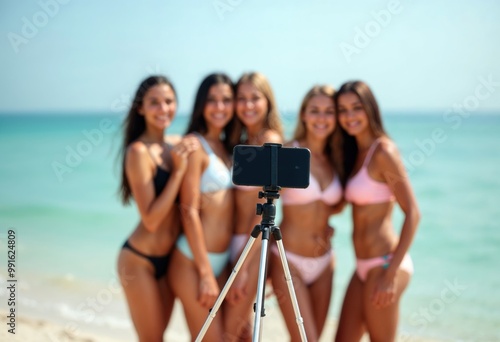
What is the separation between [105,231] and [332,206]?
25.4 feet

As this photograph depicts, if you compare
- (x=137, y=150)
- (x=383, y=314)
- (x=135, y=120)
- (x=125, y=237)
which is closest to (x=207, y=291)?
(x=137, y=150)

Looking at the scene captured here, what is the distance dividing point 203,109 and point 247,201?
1.96 ft

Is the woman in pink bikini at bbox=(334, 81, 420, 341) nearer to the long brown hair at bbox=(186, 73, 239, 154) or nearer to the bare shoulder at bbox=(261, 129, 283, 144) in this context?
the bare shoulder at bbox=(261, 129, 283, 144)

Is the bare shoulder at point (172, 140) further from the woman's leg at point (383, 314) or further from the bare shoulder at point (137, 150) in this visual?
the woman's leg at point (383, 314)

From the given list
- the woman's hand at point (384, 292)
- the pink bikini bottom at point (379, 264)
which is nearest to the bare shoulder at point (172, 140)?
the pink bikini bottom at point (379, 264)

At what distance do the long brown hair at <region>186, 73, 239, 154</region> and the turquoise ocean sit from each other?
0.46 meters

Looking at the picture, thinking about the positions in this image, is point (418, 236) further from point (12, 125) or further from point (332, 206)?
point (12, 125)

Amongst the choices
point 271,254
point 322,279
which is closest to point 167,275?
point 271,254

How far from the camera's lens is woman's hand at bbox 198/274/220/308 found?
12.3ft

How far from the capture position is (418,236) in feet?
32.8

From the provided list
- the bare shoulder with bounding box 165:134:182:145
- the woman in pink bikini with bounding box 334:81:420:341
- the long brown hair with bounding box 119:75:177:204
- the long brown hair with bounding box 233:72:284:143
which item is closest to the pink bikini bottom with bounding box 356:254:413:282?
the woman in pink bikini with bounding box 334:81:420:341

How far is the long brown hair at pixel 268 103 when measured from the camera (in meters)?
3.99

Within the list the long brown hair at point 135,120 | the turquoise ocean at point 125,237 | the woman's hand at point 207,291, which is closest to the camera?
the woman's hand at point 207,291

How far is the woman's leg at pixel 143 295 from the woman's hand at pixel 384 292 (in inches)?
48.4
